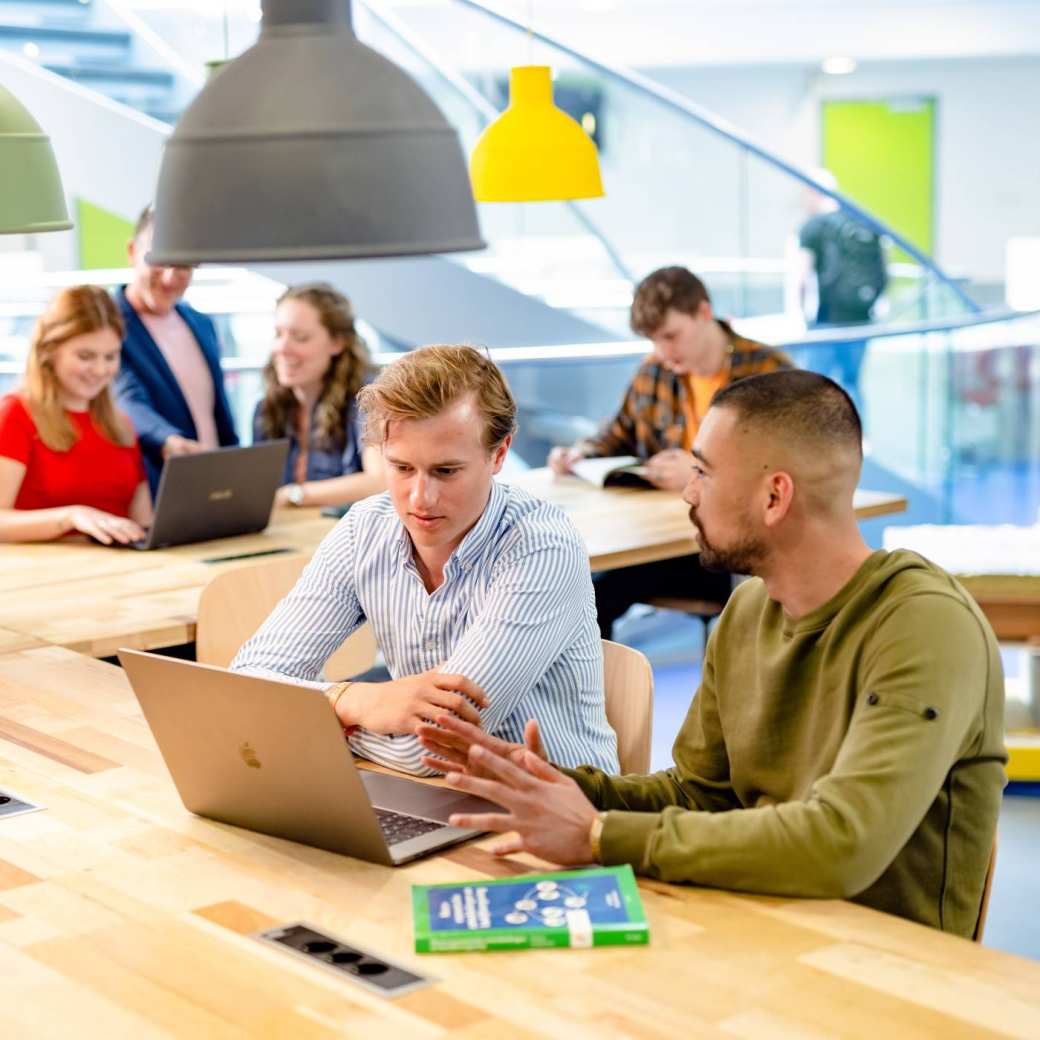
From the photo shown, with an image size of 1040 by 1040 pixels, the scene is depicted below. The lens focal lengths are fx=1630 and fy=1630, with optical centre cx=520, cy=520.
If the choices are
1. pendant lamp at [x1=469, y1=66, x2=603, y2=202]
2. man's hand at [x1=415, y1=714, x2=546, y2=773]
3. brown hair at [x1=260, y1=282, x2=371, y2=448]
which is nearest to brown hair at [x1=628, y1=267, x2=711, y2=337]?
pendant lamp at [x1=469, y1=66, x2=603, y2=202]

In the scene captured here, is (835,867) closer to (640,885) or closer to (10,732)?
(640,885)

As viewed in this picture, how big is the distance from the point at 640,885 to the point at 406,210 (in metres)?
0.78

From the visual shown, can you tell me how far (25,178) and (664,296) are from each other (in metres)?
2.11

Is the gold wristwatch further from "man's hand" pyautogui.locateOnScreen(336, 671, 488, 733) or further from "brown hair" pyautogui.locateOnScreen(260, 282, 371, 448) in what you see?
"brown hair" pyautogui.locateOnScreen(260, 282, 371, 448)

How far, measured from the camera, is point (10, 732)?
2.43 m

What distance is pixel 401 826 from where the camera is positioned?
199cm

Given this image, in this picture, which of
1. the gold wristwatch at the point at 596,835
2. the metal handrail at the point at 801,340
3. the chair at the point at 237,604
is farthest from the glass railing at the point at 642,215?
the gold wristwatch at the point at 596,835

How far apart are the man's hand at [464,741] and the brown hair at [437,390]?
0.51 m

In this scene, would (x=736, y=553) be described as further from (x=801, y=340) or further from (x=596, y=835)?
(x=801, y=340)

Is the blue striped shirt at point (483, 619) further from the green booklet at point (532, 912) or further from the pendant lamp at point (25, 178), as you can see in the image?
the pendant lamp at point (25, 178)

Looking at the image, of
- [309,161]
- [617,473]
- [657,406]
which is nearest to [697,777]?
[309,161]

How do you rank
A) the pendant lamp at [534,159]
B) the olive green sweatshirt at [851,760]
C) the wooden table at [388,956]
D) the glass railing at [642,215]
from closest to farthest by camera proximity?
the wooden table at [388,956] < the olive green sweatshirt at [851,760] < the pendant lamp at [534,159] < the glass railing at [642,215]

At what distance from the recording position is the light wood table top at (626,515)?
387 centimetres

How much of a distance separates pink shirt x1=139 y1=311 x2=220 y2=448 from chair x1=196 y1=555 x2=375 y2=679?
1.55 metres
